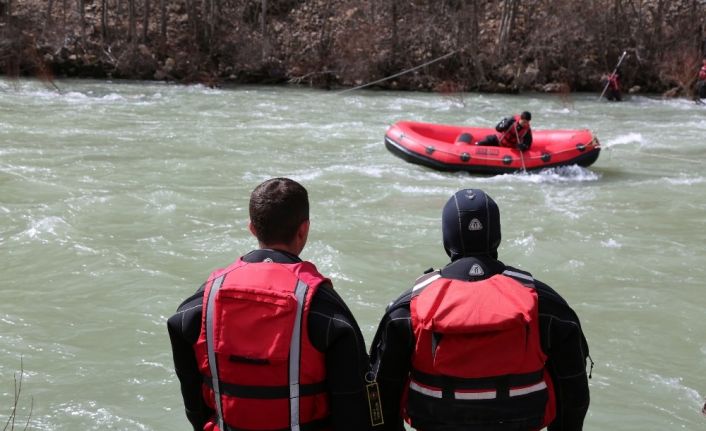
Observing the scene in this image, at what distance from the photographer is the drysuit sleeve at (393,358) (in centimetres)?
203

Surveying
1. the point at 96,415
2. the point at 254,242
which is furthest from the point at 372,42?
the point at 96,415

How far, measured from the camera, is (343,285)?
231 inches

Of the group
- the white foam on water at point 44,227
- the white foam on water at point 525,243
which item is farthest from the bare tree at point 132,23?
the white foam on water at point 525,243

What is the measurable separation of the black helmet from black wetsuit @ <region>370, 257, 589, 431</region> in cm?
3

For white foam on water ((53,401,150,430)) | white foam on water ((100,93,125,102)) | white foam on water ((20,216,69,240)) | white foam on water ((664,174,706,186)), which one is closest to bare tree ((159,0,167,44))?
white foam on water ((100,93,125,102))

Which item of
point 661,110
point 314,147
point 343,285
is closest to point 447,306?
point 343,285

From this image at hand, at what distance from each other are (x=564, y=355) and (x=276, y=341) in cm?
71

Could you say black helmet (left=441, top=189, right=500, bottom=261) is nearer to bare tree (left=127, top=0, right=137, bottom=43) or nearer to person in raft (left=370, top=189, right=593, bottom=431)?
person in raft (left=370, top=189, right=593, bottom=431)

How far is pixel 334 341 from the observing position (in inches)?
73.9

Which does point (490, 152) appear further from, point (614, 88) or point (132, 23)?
point (132, 23)

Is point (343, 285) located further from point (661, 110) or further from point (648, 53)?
point (648, 53)

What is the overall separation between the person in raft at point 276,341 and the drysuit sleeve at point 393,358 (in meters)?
0.08

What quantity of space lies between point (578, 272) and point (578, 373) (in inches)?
171

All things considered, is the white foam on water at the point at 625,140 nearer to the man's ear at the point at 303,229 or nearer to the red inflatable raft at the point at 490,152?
the red inflatable raft at the point at 490,152
